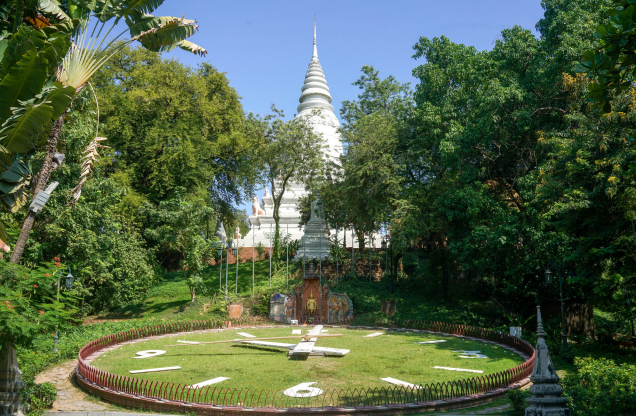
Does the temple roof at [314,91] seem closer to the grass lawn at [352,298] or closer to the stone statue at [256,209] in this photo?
the stone statue at [256,209]

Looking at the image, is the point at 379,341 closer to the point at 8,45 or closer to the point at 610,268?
the point at 610,268

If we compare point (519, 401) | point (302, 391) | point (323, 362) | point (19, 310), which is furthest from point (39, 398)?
point (519, 401)

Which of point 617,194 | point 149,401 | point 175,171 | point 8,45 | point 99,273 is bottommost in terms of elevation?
point 149,401

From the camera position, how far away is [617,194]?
15.8 metres

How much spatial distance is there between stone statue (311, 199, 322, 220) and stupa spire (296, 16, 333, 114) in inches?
641

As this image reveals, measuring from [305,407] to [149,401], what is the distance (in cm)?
364

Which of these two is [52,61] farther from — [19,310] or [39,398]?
[39,398]

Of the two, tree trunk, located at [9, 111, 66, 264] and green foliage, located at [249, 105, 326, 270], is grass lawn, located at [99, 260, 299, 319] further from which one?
tree trunk, located at [9, 111, 66, 264]

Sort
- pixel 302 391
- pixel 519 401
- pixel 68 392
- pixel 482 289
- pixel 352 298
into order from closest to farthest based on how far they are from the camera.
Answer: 1. pixel 519 401
2. pixel 302 391
3. pixel 68 392
4. pixel 352 298
5. pixel 482 289

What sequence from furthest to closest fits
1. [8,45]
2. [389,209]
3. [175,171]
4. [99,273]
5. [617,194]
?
[175,171] < [389,209] < [99,273] < [617,194] < [8,45]

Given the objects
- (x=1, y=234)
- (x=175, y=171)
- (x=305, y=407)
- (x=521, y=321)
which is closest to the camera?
(x=1, y=234)

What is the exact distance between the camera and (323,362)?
16.9m

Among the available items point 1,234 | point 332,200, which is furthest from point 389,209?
point 1,234

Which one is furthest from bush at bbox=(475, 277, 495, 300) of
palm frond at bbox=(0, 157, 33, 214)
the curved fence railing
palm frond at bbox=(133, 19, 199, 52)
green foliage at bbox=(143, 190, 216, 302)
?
palm frond at bbox=(0, 157, 33, 214)
